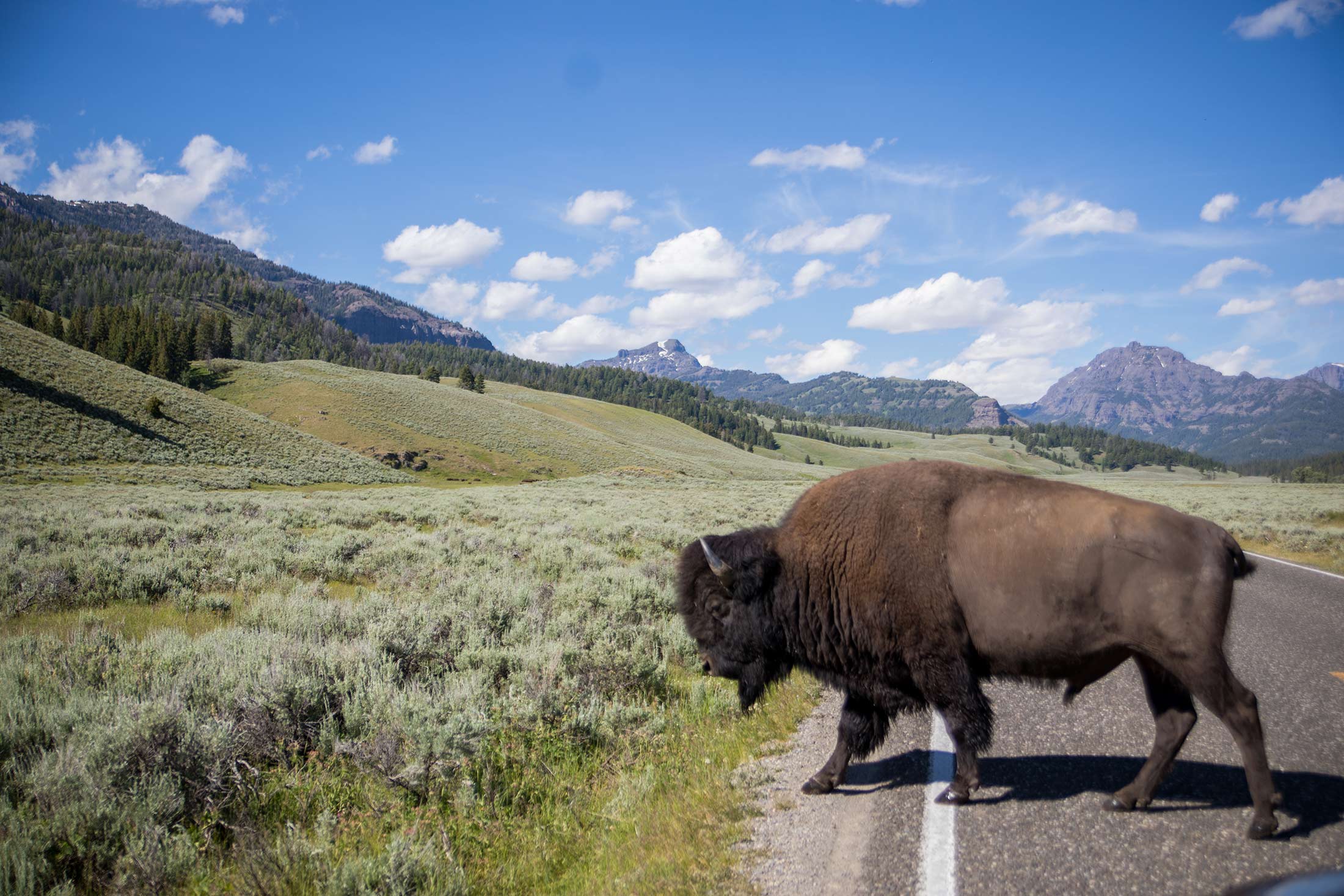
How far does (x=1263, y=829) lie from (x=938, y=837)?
1651 mm

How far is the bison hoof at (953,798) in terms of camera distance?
392 cm

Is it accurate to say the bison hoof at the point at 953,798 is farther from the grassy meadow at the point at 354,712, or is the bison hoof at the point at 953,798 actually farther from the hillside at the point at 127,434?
the hillside at the point at 127,434

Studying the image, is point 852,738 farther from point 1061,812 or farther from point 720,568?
point 720,568

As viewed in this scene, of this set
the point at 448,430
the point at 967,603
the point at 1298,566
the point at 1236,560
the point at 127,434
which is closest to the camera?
the point at 1236,560

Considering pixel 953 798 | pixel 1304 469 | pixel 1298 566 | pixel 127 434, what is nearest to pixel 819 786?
pixel 953 798

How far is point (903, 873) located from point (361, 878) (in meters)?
2.81

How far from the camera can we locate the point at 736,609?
178 inches

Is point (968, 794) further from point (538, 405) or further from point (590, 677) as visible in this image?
point (538, 405)

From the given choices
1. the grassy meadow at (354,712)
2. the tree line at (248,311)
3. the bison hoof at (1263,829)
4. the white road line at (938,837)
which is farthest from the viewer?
the tree line at (248,311)

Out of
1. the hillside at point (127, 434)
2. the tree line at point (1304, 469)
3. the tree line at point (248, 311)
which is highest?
the tree line at point (248, 311)

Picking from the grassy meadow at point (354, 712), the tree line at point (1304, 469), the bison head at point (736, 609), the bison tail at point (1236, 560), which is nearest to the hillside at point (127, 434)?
the grassy meadow at point (354, 712)

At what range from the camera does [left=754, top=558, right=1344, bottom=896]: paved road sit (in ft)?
10.5

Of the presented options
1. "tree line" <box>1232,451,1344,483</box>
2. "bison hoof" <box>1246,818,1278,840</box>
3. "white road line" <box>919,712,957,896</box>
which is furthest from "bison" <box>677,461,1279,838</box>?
"tree line" <box>1232,451,1344,483</box>

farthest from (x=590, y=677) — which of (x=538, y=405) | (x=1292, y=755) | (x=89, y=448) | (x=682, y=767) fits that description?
(x=538, y=405)
